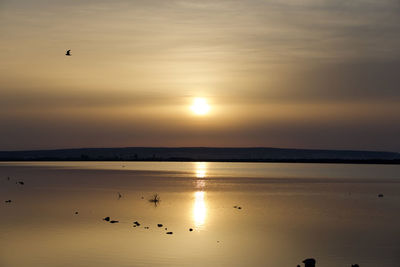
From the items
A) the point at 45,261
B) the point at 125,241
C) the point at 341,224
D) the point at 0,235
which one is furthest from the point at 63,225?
the point at 341,224

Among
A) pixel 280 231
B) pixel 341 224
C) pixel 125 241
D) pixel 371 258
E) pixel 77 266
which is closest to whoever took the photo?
pixel 77 266

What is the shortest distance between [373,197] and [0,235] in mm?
45669

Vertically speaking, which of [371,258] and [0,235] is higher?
[0,235]

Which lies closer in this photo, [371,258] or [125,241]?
[371,258]

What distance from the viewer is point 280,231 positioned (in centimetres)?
3938

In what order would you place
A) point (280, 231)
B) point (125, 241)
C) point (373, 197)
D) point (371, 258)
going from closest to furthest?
point (371, 258) < point (125, 241) < point (280, 231) < point (373, 197)

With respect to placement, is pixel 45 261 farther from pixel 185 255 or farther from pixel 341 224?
pixel 341 224

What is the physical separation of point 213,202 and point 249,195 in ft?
37.7

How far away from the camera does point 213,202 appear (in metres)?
61.4

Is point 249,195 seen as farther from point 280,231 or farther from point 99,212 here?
point 280,231

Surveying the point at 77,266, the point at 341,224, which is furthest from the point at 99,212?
the point at 77,266

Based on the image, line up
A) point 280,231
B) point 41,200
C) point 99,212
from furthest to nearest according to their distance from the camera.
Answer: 1. point 41,200
2. point 99,212
3. point 280,231

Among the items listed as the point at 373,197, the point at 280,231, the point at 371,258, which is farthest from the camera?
the point at 373,197

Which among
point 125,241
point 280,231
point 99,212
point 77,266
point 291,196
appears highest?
point 291,196
